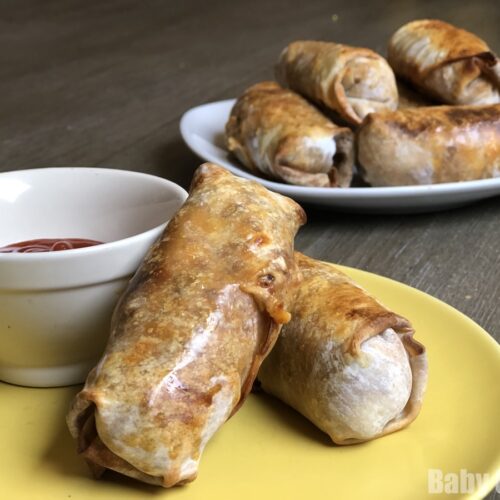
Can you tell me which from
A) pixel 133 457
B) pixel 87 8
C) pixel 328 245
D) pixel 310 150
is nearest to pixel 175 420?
pixel 133 457

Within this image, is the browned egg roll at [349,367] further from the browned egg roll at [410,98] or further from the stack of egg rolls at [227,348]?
the browned egg roll at [410,98]

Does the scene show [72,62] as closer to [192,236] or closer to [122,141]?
[122,141]

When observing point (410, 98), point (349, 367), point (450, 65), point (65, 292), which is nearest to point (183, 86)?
point (410, 98)

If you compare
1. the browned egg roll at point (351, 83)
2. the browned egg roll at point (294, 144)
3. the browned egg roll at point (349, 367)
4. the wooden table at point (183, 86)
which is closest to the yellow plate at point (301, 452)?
the browned egg roll at point (349, 367)

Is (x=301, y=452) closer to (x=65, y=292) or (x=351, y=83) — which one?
(x=65, y=292)

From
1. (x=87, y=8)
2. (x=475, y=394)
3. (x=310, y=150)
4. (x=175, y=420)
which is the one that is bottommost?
(x=87, y=8)

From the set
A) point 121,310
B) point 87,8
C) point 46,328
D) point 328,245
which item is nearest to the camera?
point 121,310
